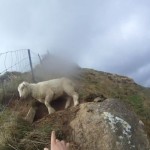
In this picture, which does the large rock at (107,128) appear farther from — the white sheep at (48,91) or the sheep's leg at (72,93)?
the white sheep at (48,91)

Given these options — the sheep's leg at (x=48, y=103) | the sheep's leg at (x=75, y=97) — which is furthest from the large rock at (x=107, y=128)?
the sheep's leg at (x=48, y=103)

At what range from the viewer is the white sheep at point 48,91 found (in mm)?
12084

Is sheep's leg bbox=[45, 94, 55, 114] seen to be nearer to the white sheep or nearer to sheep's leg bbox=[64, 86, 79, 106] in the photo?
the white sheep

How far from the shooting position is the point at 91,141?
9633 millimetres

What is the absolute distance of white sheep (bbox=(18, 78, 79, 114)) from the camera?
12.1 meters

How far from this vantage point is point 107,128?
9.60 meters

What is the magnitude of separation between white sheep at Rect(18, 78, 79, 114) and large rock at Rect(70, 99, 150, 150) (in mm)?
1735

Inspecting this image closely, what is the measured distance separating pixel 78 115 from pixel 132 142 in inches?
58.6

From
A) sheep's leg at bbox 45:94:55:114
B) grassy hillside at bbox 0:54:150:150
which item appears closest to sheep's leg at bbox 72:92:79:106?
grassy hillside at bbox 0:54:150:150

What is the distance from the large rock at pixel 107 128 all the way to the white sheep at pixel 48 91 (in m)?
1.73

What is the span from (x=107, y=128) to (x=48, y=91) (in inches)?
116

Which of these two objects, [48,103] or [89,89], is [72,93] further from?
[89,89]

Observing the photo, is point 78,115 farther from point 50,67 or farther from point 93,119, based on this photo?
point 50,67

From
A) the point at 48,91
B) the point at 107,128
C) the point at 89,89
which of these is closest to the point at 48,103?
the point at 48,91
